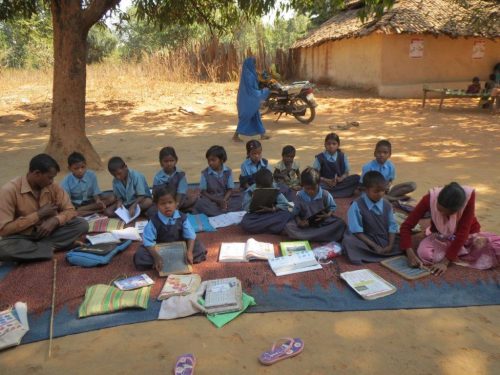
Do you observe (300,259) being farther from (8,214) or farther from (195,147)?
(195,147)

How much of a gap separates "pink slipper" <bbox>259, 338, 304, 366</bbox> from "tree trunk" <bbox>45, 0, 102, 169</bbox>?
4.79 metres

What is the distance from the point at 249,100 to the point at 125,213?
4181mm

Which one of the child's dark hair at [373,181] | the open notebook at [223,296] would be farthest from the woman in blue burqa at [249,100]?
the open notebook at [223,296]

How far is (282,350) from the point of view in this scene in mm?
2264

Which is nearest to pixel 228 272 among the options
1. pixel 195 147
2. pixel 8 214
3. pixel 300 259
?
pixel 300 259

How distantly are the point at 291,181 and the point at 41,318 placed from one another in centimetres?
307

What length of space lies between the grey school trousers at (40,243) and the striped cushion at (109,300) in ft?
2.62

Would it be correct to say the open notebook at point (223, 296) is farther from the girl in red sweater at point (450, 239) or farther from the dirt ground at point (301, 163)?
the girl in red sweater at point (450, 239)

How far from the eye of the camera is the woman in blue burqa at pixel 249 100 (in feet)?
25.2

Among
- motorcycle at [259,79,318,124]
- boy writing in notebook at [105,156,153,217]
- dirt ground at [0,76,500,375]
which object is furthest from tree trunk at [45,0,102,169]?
motorcycle at [259,79,318,124]

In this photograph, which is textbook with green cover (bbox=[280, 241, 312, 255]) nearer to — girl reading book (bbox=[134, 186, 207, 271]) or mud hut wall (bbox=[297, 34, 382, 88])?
girl reading book (bbox=[134, 186, 207, 271])

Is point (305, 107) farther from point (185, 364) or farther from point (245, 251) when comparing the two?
point (185, 364)

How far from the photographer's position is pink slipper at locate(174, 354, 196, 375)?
2.13m

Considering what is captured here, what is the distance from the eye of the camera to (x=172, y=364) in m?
2.21
